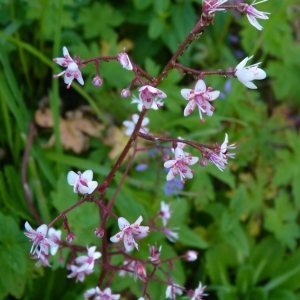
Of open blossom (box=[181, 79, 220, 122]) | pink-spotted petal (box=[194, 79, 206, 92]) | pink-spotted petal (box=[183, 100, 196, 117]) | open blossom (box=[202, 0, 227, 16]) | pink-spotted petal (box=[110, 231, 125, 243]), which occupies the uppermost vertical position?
open blossom (box=[202, 0, 227, 16])

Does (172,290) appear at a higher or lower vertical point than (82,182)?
lower

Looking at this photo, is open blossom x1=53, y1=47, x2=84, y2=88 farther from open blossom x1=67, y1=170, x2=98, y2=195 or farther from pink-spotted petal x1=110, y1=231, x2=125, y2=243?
pink-spotted petal x1=110, y1=231, x2=125, y2=243

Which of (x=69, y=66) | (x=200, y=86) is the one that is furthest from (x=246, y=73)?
(x=69, y=66)

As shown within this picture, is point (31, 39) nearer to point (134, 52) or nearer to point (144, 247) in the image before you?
point (134, 52)

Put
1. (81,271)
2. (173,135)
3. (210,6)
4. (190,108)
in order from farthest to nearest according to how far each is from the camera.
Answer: (173,135), (81,271), (190,108), (210,6)

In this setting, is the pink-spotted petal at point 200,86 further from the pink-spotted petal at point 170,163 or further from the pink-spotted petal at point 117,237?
the pink-spotted petal at point 117,237

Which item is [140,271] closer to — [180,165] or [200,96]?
[180,165]

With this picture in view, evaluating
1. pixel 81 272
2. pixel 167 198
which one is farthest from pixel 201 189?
pixel 81 272

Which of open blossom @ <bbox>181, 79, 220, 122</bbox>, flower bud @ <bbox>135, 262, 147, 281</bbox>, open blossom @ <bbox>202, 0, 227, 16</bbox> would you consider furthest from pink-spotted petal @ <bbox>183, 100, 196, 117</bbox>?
flower bud @ <bbox>135, 262, 147, 281</bbox>

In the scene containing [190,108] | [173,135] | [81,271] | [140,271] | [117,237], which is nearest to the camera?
[190,108]

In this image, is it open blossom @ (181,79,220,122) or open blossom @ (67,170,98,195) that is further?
open blossom @ (67,170,98,195)
